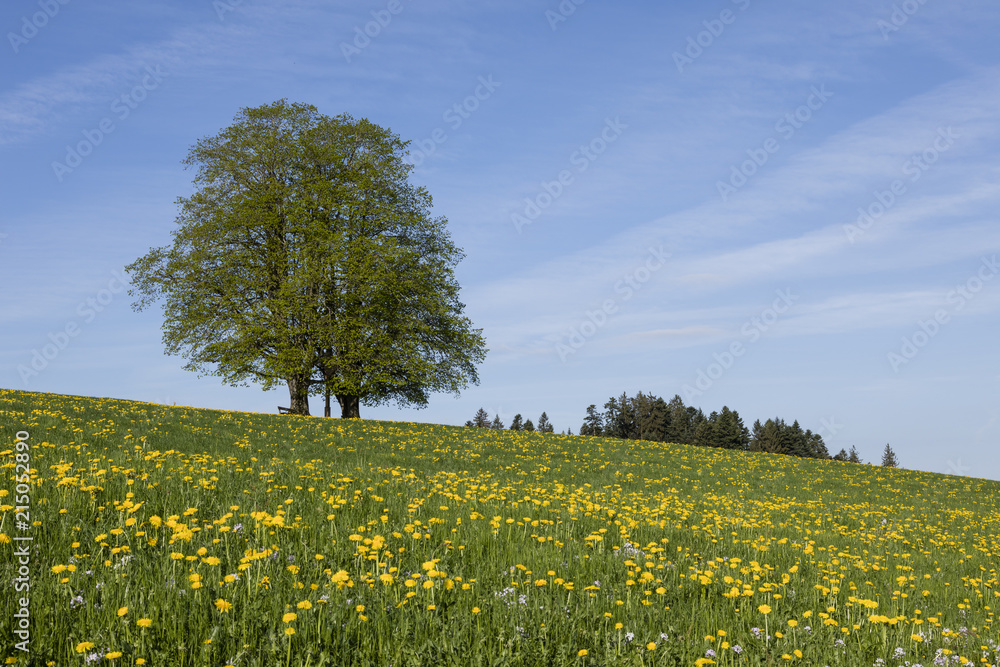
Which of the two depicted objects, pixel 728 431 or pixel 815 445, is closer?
pixel 728 431

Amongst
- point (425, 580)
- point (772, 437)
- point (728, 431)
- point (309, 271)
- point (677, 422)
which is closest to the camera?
point (425, 580)

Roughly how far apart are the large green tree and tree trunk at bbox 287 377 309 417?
0.17ft

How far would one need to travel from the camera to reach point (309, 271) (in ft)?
95.6

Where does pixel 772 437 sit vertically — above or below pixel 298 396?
below

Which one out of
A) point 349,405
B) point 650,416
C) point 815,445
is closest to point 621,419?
point 650,416

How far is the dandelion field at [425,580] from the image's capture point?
3639mm

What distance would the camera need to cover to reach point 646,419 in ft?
A: 337

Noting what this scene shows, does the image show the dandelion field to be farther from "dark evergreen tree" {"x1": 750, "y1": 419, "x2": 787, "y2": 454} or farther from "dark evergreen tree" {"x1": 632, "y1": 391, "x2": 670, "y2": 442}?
"dark evergreen tree" {"x1": 750, "y1": 419, "x2": 787, "y2": 454}

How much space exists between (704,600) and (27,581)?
4.81 m

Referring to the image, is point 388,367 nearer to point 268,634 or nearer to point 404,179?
point 404,179

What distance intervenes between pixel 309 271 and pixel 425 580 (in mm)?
26355

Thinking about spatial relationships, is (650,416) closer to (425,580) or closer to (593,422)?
(593,422)

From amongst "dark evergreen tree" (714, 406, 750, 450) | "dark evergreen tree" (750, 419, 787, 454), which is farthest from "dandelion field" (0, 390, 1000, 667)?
"dark evergreen tree" (750, 419, 787, 454)

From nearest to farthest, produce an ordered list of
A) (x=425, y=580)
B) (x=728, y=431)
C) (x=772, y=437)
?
(x=425, y=580)
(x=728, y=431)
(x=772, y=437)
